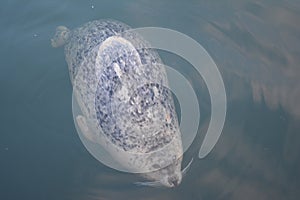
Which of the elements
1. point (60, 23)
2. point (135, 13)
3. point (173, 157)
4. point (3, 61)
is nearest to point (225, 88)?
point (173, 157)

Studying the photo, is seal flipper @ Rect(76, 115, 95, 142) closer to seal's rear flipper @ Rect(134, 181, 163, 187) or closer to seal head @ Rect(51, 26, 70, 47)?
seal's rear flipper @ Rect(134, 181, 163, 187)

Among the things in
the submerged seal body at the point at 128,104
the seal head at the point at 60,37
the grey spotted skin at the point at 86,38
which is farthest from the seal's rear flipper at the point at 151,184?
the seal head at the point at 60,37

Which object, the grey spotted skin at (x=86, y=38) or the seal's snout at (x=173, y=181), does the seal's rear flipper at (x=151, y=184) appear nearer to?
the seal's snout at (x=173, y=181)

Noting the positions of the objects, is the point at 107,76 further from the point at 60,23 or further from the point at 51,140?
the point at 60,23

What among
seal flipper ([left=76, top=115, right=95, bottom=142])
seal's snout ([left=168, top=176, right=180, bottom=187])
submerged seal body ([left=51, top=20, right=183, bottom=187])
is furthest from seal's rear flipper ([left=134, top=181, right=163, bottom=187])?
seal flipper ([left=76, top=115, right=95, bottom=142])

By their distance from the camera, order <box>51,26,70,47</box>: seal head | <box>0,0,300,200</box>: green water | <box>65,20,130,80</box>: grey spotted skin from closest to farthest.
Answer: <box>0,0,300,200</box>: green water → <box>65,20,130,80</box>: grey spotted skin → <box>51,26,70,47</box>: seal head

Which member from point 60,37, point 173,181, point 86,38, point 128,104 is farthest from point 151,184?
point 60,37

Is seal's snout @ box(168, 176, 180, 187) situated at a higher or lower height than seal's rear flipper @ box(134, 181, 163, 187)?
higher
